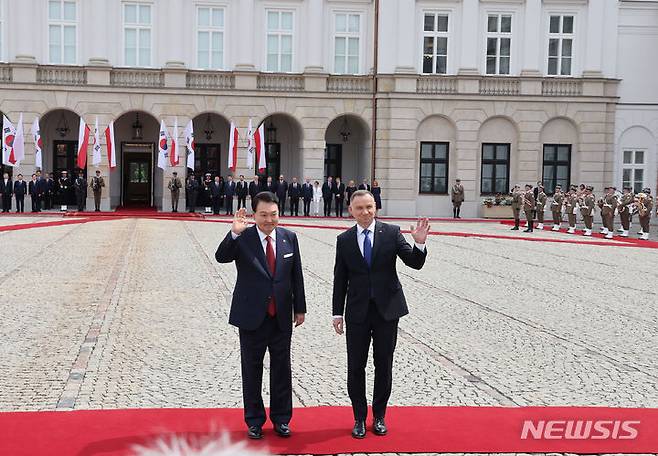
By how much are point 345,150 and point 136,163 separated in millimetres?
10113

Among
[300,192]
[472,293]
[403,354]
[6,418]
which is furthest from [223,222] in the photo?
[6,418]

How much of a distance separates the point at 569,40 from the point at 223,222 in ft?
62.5

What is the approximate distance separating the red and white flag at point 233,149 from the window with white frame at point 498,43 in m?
12.0

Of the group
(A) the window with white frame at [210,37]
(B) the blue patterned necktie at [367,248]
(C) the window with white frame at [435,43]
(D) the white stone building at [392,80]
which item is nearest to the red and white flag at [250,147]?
(D) the white stone building at [392,80]

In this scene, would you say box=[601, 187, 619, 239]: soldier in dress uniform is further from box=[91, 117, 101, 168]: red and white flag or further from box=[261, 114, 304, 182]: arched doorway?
box=[91, 117, 101, 168]: red and white flag

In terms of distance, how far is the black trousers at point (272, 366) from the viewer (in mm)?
6645

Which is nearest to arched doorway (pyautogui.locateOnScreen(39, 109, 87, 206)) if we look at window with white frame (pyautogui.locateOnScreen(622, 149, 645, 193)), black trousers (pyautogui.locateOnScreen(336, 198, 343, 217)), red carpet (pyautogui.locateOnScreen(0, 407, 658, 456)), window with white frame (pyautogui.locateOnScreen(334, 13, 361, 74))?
black trousers (pyautogui.locateOnScreen(336, 198, 343, 217))

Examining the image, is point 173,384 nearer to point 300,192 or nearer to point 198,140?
point 300,192

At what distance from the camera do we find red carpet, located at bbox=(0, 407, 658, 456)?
629 centimetres

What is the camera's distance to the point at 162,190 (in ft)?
135

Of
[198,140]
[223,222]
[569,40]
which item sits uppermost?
[569,40]

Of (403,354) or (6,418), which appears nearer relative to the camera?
(6,418)

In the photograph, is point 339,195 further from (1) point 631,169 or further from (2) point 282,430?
(2) point 282,430

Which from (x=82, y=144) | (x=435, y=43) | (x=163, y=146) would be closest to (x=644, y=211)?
(x=435, y=43)
